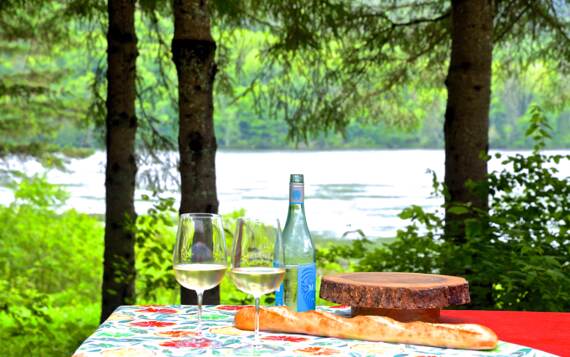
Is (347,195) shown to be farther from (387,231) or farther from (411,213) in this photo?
(411,213)

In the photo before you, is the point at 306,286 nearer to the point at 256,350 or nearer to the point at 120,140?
the point at 256,350

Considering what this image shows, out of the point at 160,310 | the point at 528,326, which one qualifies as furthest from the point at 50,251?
the point at 528,326

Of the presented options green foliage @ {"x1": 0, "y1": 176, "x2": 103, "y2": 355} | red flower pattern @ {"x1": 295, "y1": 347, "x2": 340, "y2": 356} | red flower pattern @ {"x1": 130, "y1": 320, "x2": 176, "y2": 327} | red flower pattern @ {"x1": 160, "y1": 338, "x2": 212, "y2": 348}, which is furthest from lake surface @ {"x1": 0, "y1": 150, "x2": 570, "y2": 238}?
red flower pattern @ {"x1": 295, "y1": 347, "x2": 340, "y2": 356}

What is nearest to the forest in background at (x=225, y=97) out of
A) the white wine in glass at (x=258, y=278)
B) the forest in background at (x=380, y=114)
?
the forest in background at (x=380, y=114)

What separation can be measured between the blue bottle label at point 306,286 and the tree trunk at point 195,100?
207cm

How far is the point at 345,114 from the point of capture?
21.8 ft

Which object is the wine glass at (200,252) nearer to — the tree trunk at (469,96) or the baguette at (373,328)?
the baguette at (373,328)

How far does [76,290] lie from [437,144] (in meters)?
21.0

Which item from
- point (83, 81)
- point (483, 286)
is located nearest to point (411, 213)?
point (483, 286)

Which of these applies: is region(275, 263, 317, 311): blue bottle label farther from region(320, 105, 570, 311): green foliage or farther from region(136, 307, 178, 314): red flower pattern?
region(320, 105, 570, 311): green foliage

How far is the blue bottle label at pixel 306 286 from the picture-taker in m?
1.80

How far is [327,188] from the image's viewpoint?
34250 millimetres

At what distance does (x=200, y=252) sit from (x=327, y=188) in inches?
Result: 1291

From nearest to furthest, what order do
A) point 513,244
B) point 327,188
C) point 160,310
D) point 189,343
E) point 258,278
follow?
point 258,278 < point 189,343 < point 160,310 < point 513,244 < point 327,188
